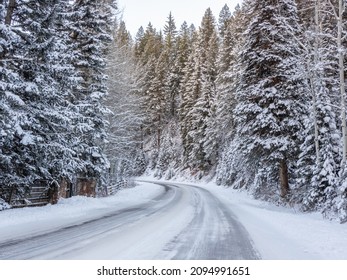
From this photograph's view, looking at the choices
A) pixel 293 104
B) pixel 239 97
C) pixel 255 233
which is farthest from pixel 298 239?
pixel 239 97

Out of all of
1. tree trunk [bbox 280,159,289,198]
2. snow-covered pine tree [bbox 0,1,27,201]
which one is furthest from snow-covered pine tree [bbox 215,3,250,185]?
snow-covered pine tree [bbox 0,1,27,201]

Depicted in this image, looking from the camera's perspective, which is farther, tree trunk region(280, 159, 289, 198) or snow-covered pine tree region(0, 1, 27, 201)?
tree trunk region(280, 159, 289, 198)

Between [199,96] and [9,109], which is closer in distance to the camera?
[9,109]

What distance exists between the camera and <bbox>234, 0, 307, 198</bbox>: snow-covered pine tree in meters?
16.9

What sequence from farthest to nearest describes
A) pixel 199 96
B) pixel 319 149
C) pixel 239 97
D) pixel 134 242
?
pixel 199 96 → pixel 239 97 → pixel 319 149 → pixel 134 242

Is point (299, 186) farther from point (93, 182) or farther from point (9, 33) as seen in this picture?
point (9, 33)

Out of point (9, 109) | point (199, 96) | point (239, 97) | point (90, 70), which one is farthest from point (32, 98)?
point (199, 96)

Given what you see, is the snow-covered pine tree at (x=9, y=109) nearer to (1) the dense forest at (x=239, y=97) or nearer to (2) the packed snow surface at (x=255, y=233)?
(1) the dense forest at (x=239, y=97)

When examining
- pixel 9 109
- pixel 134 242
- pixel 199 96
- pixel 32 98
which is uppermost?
pixel 199 96

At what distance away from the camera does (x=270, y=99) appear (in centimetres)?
1764

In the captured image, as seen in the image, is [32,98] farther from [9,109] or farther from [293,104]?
[293,104]

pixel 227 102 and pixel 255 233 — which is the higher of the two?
pixel 227 102

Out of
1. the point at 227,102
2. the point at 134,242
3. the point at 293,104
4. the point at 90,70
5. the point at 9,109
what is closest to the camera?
the point at 134,242

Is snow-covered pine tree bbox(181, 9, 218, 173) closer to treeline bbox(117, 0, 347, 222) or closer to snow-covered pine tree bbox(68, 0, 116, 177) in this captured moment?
treeline bbox(117, 0, 347, 222)
